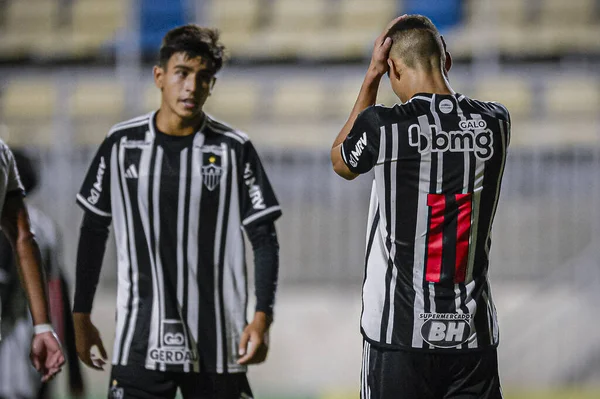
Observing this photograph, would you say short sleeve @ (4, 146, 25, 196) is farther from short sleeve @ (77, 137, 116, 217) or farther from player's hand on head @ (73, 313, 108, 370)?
player's hand on head @ (73, 313, 108, 370)

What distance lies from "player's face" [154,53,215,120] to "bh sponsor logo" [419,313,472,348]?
143cm

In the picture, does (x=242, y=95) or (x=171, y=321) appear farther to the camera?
(x=242, y=95)

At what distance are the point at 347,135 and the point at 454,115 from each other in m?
0.40

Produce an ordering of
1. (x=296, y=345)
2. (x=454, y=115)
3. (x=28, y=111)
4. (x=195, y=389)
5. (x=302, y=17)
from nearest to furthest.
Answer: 1. (x=454, y=115)
2. (x=195, y=389)
3. (x=296, y=345)
4. (x=28, y=111)
5. (x=302, y=17)

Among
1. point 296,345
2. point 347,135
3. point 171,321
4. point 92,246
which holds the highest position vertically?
point 347,135

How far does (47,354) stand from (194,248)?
76 centimetres

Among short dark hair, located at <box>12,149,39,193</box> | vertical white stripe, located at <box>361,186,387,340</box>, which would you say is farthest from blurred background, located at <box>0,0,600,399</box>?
vertical white stripe, located at <box>361,186,387,340</box>

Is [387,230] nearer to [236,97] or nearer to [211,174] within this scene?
[211,174]

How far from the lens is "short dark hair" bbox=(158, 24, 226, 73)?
435 centimetres

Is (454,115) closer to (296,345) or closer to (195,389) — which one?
(195,389)

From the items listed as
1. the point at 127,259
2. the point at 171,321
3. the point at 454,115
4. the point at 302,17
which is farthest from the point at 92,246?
the point at 302,17

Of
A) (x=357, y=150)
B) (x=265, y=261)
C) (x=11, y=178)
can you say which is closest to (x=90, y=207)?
(x=11, y=178)

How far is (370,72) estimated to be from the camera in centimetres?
374

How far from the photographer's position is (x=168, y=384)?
13.9 feet
